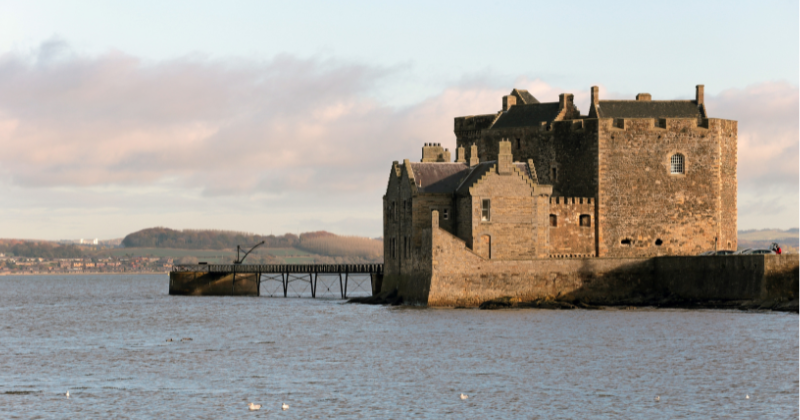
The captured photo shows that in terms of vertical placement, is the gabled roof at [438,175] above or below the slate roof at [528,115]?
below

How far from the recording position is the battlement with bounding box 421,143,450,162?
238 feet

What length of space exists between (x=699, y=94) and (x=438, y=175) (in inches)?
810

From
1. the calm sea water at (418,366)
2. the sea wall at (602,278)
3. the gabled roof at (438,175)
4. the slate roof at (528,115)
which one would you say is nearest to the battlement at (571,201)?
the gabled roof at (438,175)

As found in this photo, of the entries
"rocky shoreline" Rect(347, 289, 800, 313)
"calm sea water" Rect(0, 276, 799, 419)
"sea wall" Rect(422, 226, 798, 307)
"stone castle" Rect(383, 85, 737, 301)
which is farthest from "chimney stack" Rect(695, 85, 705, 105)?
"calm sea water" Rect(0, 276, 799, 419)

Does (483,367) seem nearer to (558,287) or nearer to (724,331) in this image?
(724,331)

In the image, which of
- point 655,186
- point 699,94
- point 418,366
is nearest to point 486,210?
point 655,186

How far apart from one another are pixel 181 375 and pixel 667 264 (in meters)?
36.9

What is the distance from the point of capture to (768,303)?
187 feet

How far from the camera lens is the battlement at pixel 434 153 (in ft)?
238

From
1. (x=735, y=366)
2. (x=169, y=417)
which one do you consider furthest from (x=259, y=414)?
(x=735, y=366)

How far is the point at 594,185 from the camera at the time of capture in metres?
72.1

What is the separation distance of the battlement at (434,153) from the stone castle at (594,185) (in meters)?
0.09

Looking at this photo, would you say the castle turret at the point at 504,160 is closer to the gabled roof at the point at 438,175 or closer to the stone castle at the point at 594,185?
the stone castle at the point at 594,185

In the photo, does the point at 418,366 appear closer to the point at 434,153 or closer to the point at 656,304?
the point at 656,304
